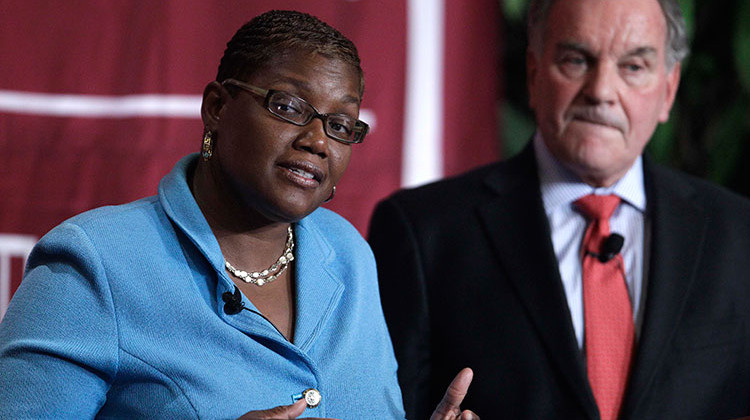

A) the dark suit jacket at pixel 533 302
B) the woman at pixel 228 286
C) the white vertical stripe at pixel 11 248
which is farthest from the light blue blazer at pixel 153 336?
the white vertical stripe at pixel 11 248

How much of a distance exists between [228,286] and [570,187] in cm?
89

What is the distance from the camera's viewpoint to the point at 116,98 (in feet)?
7.00

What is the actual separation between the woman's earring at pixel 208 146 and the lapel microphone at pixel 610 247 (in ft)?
2.75

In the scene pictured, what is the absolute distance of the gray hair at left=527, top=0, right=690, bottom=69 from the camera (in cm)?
173

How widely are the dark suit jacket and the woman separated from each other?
43 centimetres

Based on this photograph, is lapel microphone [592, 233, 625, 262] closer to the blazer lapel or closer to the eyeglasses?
the blazer lapel

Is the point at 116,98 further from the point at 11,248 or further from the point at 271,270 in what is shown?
the point at 271,270

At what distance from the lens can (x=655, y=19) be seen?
1690 millimetres

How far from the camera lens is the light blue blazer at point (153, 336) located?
3.16 ft

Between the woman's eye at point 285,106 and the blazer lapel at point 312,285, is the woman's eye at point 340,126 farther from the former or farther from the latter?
the blazer lapel at point 312,285

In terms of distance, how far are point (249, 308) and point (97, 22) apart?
1.32 metres

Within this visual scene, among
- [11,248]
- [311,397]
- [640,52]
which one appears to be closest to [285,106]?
[311,397]

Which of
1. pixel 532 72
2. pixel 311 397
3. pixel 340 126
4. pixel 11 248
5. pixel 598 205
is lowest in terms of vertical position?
pixel 11 248

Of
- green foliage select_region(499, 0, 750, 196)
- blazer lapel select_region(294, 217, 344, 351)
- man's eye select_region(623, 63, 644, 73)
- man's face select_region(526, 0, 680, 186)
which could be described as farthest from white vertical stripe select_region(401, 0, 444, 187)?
blazer lapel select_region(294, 217, 344, 351)
